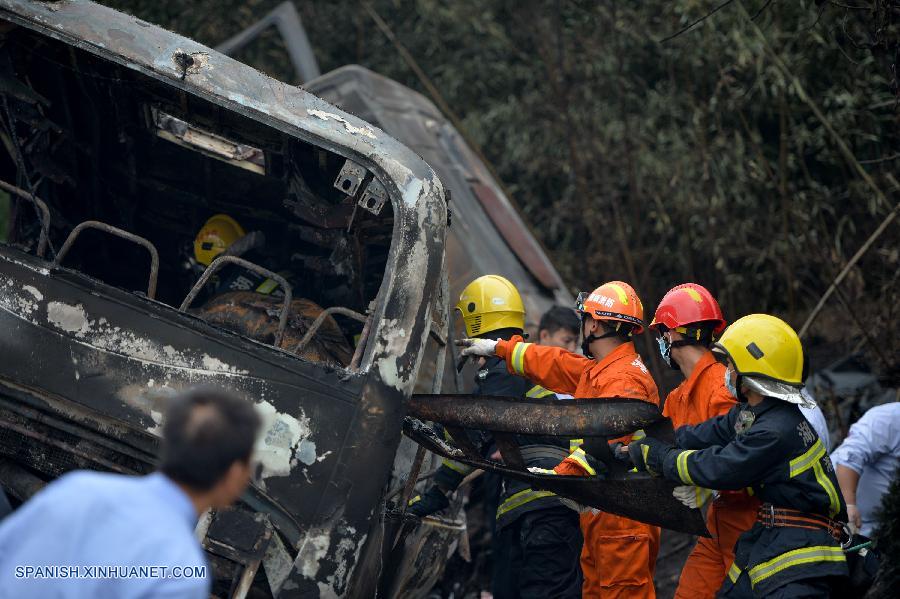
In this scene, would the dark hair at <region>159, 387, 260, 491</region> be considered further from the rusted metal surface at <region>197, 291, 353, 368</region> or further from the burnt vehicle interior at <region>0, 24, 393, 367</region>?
the rusted metal surface at <region>197, 291, 353, 368</region>

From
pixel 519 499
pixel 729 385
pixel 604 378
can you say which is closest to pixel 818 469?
pixel 729 385

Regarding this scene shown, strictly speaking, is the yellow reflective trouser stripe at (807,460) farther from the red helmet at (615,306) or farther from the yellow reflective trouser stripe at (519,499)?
the yellow reflective trouser stripe at (519,499)

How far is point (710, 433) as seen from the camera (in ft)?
11.7

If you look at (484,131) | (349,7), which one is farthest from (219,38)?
(484,131)

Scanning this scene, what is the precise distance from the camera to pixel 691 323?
3.98 metres

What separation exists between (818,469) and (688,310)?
0.85 meters

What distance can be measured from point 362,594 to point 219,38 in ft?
26.0

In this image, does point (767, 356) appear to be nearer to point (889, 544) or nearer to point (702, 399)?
point (702, 399)

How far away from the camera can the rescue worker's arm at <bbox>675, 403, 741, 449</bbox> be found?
11.6 ft

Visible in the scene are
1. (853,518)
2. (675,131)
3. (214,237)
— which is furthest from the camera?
(675,131)

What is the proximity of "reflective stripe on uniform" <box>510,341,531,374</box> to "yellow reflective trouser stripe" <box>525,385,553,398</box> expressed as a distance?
0.33m

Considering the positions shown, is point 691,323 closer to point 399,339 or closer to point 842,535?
point 842,535

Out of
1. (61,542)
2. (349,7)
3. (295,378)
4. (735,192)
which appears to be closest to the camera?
(61,542)

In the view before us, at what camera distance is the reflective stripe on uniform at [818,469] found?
3.36 meters
